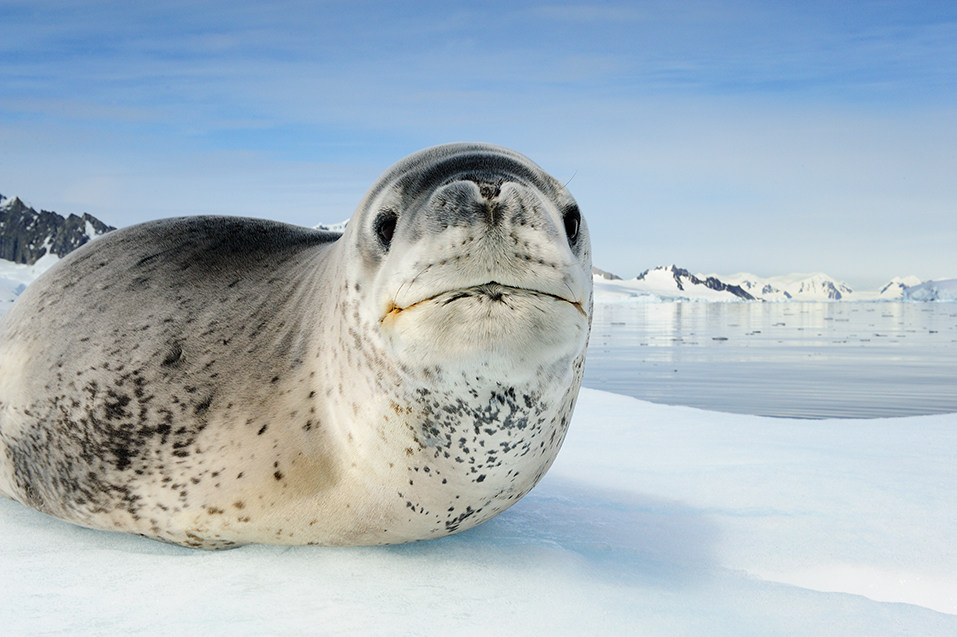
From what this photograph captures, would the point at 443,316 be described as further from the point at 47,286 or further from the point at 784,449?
the point at 784,449

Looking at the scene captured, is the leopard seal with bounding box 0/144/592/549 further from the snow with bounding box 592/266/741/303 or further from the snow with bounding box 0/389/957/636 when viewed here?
the snow with bounding box 592/266/741/303

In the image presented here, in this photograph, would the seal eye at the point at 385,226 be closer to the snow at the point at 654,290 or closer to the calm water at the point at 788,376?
the calm water at the point at 788,376

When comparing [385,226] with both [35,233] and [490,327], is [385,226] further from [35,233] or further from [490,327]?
[35,233]

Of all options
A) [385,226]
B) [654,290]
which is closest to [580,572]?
[385,226]

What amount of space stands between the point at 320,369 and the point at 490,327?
2.43 feet

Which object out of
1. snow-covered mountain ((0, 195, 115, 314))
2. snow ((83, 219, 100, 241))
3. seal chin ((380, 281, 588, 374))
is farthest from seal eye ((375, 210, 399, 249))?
snow ((83, 219, 100, 241))

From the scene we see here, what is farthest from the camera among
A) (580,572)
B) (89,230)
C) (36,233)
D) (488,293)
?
(36,233)

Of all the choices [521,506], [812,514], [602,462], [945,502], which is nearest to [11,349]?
[521,506]

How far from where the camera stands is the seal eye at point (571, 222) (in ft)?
5.61

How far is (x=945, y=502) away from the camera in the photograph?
8.77ft

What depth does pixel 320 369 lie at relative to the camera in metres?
1.97

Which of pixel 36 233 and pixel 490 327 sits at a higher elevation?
pixel 36 233

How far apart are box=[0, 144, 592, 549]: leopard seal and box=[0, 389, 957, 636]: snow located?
0.13 meters

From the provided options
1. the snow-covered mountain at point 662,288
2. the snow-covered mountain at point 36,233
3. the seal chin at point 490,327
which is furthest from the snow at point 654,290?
the seal chin at point 490,327
